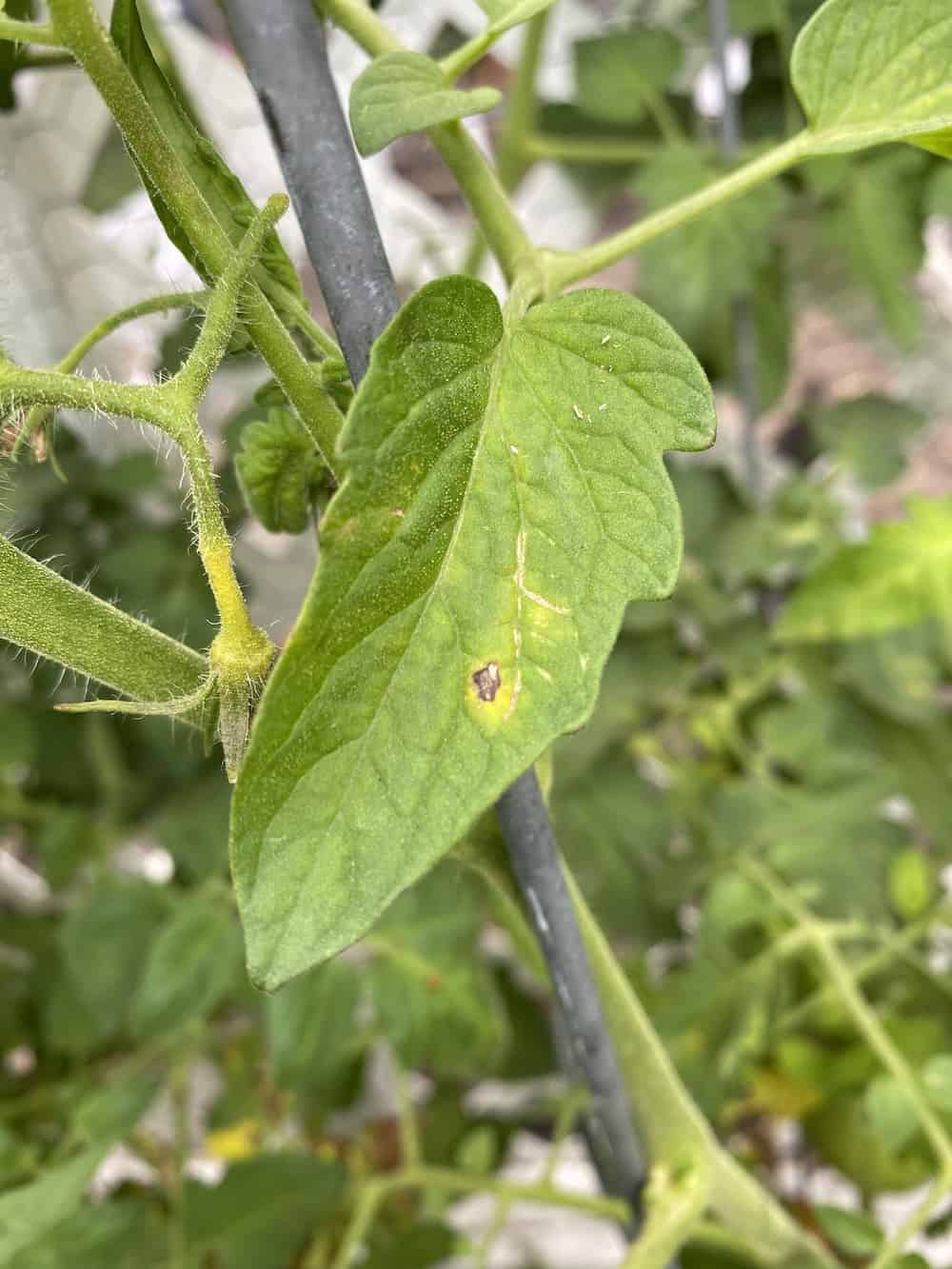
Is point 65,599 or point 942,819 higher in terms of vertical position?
point 65,599

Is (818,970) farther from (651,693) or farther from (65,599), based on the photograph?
(65,599)

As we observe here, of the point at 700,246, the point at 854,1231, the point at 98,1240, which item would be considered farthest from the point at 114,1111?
the point at 700,246

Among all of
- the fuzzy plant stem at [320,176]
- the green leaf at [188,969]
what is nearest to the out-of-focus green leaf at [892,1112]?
the green leaf at [188,969]

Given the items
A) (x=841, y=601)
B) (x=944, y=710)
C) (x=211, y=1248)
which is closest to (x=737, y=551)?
(x=841, y=601)

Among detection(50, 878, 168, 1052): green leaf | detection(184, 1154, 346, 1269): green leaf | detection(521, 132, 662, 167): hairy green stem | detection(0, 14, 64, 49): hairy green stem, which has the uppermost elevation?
detection(0, 14, 64, 49): hairy green stem

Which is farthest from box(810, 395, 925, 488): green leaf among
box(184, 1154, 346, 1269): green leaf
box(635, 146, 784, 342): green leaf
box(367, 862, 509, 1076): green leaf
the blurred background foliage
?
box(184, 1154, 346, 1269): green leaf

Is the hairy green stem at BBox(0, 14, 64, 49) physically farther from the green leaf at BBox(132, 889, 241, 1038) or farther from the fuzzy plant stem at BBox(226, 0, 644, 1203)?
the green leaf at BBox(132, 889, 241, 1038)

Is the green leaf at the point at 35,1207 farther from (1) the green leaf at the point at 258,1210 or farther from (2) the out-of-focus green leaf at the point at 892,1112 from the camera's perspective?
(2) the out-of-focus green leaf at the point at 892,1112

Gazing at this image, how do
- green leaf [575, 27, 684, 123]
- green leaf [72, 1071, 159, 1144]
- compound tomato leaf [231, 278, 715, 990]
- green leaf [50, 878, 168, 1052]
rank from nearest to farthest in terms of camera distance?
compound tomato leaf [231, 278, 715, 990] < green leaf [72, 1071, 159, 1144] < green leaf [50, 878, 168, 1052] < green leaf [575, 27, 684, 123]
